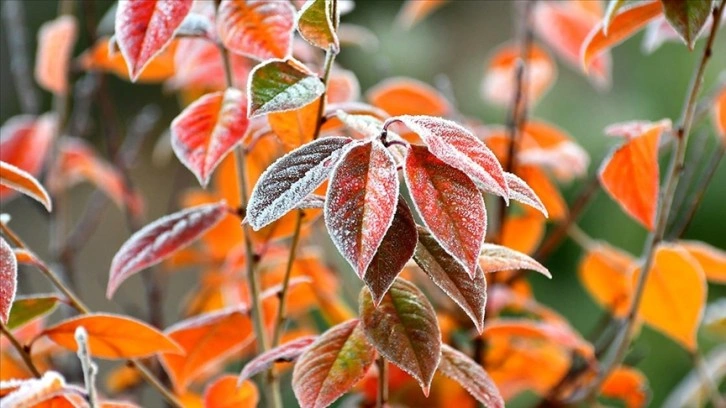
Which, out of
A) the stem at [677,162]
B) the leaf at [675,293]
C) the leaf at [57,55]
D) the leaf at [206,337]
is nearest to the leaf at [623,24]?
the stem at [677,162]

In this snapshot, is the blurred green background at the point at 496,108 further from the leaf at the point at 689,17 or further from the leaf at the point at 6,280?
the leaf at the point at 689,17

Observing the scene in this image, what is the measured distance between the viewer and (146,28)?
16.3 inches

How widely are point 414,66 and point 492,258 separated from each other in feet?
4.25

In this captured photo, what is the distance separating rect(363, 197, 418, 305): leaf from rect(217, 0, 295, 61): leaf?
0.14 m

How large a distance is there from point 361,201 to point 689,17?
208mm

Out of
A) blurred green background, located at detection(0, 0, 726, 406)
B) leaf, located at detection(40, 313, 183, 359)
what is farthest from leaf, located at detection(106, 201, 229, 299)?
blurred green background, located at detection(0, 0, 726, 406)

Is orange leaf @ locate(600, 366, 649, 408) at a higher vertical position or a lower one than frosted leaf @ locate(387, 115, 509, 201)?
lower

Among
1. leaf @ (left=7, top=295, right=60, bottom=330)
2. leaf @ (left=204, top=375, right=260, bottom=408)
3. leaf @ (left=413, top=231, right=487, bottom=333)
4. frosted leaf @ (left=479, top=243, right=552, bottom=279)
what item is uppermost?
leaf @ (left=413, top=231, right=487, bottom=333)

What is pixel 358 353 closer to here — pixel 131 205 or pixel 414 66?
pixel 131 205

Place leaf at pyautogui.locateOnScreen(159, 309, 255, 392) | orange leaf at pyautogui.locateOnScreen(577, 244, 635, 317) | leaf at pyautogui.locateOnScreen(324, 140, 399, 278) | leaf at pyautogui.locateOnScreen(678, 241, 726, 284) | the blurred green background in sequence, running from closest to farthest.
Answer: leaf at pyautogui.locateOnScreen(324, 140, 399, 278) → leaf at pyautogui.locateOnScreen(159, 309, 255, 392) → leaf at pyautogui.locateOnScreen(678, 241, 726, 284) → orange leaf at pyautogui.locateOnScreen(577, 244, 635, 317) → the blurred green background

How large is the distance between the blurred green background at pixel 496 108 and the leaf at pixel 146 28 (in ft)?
1.97

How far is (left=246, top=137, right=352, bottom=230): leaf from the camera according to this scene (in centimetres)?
33

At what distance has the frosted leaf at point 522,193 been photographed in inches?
14.0

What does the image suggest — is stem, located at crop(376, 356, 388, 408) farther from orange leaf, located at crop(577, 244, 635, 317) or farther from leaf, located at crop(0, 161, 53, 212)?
orange leaf, located at crop(577, 244, 635, 317)
